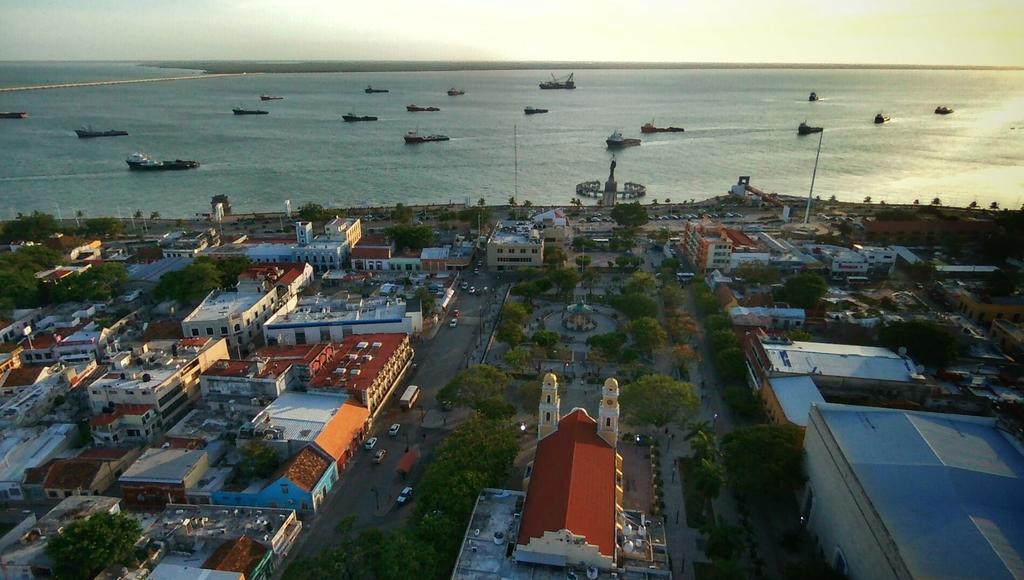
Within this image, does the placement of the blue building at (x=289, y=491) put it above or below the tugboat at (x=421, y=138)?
below

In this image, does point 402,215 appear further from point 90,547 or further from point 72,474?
point 90,547

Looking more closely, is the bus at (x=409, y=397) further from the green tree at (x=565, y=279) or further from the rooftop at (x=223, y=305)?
the green tree at (x=565, y=279)

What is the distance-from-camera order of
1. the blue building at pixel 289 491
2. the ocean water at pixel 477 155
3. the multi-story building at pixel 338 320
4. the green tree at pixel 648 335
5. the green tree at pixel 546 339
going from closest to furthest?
the blue building at pixel 289 491
the green tree at pixel 648 335
the green tree at pixel 546 339
the multi-story building at pixel 338 320
the ocean water at pixel 477 155

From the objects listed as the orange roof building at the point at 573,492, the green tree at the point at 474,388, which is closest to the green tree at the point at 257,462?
the green tree at the point at 474,388

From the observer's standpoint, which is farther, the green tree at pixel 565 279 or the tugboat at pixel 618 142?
the tugboat at pixel 618 142

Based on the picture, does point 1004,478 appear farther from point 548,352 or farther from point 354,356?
point 354,356

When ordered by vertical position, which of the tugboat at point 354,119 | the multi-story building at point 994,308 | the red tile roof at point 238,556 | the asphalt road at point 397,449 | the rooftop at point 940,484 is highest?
the tugboat at point 354,119
